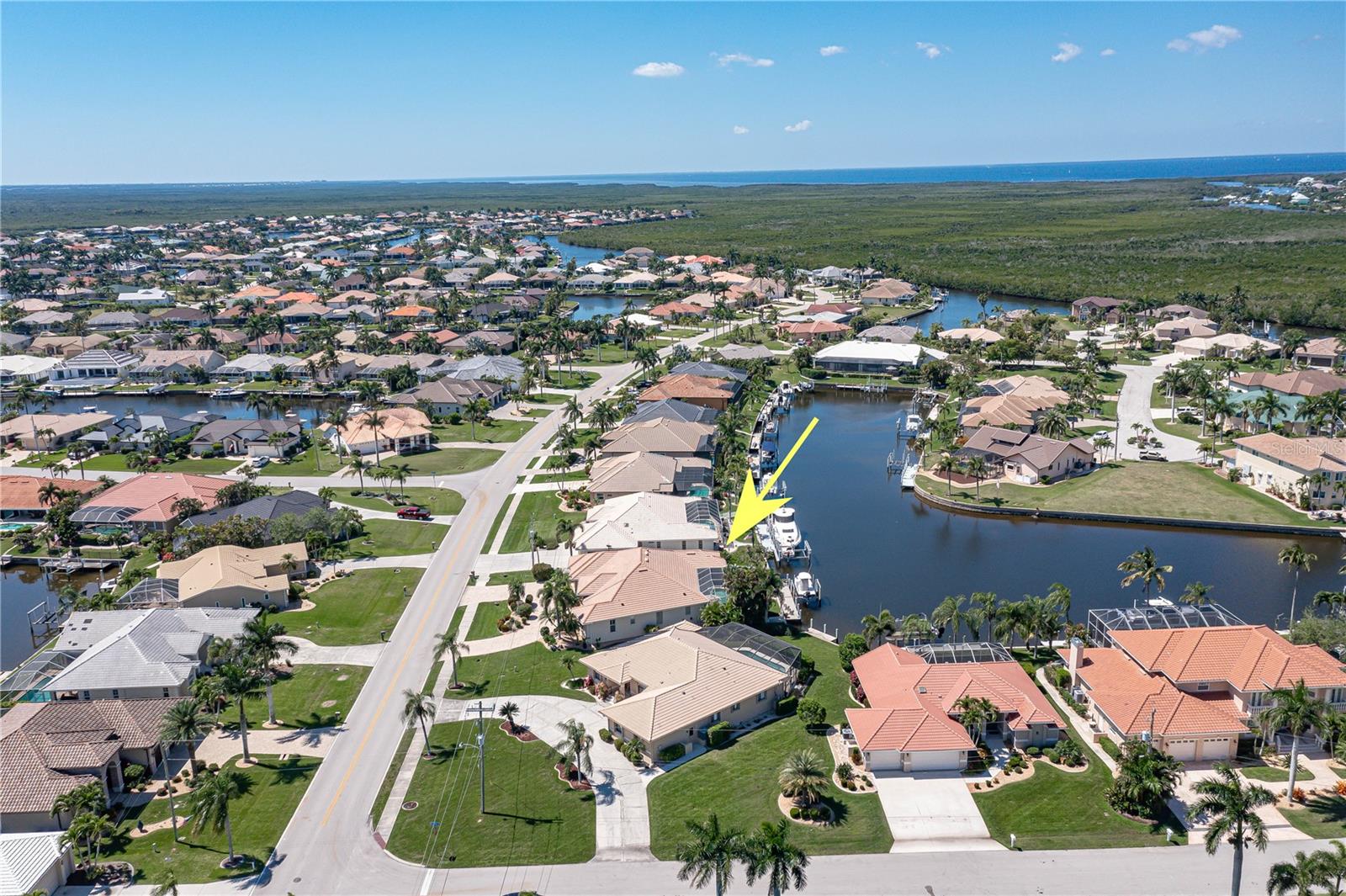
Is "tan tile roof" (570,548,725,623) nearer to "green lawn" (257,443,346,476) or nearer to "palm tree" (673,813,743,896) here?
"palm tree" (673,813,743,896)

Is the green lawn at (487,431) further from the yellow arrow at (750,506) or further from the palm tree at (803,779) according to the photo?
the palm tree at (803,779)

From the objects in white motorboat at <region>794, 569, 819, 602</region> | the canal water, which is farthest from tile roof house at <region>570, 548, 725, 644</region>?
the canal water

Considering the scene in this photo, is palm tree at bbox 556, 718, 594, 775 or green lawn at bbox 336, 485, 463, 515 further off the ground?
green lawn at bbox 336, 485, 463, 515

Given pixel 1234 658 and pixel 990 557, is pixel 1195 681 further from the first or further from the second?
pixel 990 557

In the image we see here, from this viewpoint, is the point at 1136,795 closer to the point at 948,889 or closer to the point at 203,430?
the point at 948,889

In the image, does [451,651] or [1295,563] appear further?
[1295,563]

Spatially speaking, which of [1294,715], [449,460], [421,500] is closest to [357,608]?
[421,500]

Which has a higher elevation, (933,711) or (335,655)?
(933,711)
